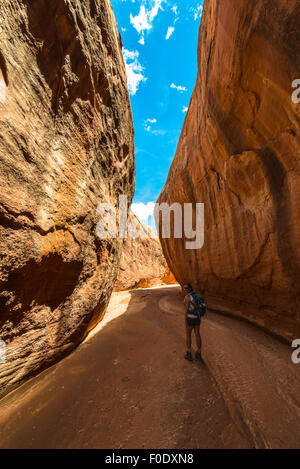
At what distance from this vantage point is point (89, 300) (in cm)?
459

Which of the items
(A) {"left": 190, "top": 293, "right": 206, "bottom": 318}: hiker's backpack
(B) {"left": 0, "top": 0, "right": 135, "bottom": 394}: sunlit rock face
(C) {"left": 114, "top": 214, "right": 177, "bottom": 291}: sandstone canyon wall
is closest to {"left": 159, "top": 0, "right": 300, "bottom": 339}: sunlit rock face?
(A) {"left": 190, "top": 293, "right": 206, "bottom": 318}: hiker's backpack

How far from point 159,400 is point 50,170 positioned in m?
4.64

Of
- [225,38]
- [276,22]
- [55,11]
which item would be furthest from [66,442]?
[225,38]

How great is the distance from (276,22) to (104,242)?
652 centimetres

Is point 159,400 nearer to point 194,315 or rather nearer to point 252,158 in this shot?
point 194,315

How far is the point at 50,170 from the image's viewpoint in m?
3.34

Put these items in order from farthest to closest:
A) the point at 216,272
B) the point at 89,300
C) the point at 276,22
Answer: the point at 216,272
the point at 89,300
the point at 276,22

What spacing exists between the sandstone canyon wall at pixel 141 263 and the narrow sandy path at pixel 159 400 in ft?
51.5

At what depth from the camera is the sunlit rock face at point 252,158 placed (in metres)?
3.94

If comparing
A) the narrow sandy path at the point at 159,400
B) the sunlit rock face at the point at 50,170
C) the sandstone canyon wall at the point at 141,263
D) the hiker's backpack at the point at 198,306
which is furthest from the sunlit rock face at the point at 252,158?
the sandstone canyon wall at the point at 141,263

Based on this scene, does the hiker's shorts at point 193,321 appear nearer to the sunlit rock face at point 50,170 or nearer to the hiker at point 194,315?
the hiker at point 194,315

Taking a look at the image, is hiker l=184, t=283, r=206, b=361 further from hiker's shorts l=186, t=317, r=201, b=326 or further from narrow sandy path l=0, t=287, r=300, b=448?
narrow sandy path l=0, t=287, r=300, b=448

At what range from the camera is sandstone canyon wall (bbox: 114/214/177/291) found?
20766 millimetres
